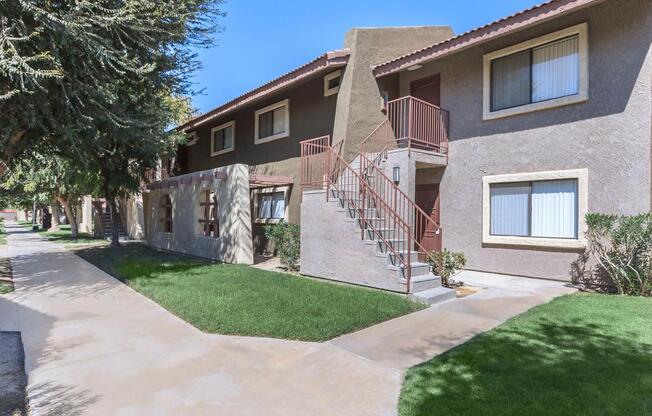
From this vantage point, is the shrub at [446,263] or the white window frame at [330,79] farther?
the white window frame at [330,79]

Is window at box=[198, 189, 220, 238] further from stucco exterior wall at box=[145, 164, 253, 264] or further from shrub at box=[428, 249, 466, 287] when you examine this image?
shrub at box=[428, 249, 466, 287]

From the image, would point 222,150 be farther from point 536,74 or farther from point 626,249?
point 626,249

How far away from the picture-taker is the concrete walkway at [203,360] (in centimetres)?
370

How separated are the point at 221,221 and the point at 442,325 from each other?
8.68 meters

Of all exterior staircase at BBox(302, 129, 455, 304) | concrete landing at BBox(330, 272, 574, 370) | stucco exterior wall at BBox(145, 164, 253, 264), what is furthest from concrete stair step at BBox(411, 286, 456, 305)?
stucco exterior wall at BBox(145, 164, 253, 264)

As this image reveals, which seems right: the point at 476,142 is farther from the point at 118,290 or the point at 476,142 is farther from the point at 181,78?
the point at 118,290

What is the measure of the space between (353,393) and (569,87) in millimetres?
8460

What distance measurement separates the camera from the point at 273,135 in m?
14.9

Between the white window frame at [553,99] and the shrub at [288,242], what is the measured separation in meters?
5.81

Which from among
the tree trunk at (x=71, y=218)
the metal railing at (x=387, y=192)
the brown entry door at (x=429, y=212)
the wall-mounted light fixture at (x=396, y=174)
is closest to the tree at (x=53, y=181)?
the tree trunk at (x=71, y=218)

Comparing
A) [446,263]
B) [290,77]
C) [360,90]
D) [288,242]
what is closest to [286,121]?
[290,77]

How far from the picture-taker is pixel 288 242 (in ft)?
38.0

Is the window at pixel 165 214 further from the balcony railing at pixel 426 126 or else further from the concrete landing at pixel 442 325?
the concrete landing at pixel 442 325

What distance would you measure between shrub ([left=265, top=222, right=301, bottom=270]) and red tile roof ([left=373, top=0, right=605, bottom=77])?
5.04 metres
